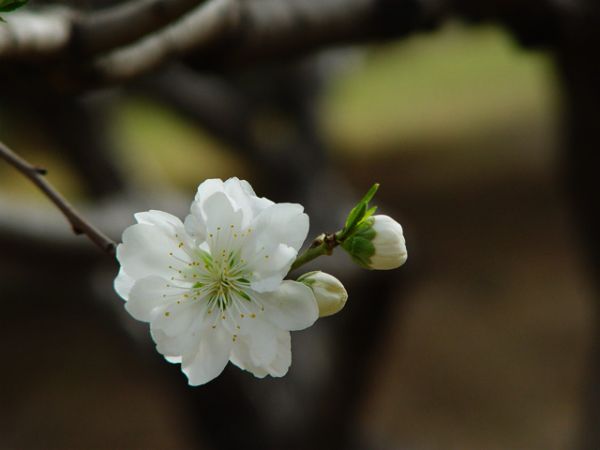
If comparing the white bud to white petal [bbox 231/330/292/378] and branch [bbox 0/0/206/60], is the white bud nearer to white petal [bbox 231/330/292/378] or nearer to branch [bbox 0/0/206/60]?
white petal [bbox 231/330/292/378]

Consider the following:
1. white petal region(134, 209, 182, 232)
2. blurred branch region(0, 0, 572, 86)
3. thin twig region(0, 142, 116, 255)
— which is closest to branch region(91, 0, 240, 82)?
blurred branch region(0, 0, 572, 86)

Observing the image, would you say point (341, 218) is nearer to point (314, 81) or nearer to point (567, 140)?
point (314, 81)

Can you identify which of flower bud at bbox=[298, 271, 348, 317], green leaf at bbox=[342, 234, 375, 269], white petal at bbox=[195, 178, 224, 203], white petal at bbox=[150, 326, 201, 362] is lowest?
white petal at bbox=[150, 326, 201, 362]

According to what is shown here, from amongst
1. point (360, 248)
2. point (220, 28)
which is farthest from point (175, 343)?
point (220, 28)

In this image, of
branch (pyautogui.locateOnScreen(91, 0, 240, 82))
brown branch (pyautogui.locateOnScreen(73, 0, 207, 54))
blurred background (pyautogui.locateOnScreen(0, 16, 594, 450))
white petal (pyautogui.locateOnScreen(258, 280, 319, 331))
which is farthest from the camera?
blurred background (pyautogui.locateOnScreen(0, 16, 594, 450))

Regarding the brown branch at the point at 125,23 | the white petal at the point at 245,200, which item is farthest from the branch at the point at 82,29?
the white petal at the point at 245,200

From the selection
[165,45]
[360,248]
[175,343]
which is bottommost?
[175,343]

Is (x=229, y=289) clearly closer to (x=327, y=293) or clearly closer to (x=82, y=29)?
(x=327, y=293)
